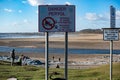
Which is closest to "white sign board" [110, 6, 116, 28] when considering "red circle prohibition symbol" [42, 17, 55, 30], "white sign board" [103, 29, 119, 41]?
"white sign board" [103, 29, 119, 41]

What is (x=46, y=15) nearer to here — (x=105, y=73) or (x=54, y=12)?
(x=54, y=12)

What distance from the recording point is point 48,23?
498 inches

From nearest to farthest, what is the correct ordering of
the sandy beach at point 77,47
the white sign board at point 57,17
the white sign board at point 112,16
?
the white sign board at point 57,17, the white sign board at point 112,16, the sandy beach at point 77,47

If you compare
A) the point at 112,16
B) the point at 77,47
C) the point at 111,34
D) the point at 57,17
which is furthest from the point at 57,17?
the point at 77,47

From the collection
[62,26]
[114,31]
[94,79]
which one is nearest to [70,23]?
[62,26]

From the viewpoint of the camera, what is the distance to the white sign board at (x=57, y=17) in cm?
1258

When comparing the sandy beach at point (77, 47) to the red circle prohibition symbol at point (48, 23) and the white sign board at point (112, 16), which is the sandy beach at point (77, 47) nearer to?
the white sign board at point (112, 16)

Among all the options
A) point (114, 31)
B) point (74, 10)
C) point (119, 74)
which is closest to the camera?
point (74, 10)

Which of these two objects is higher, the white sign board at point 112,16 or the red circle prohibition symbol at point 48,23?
the white sign board at point 112,16

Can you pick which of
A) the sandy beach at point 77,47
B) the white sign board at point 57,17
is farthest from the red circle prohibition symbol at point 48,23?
the sandy beach at point 77,47

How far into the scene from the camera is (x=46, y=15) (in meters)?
12.7

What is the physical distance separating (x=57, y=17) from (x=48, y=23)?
33 cm

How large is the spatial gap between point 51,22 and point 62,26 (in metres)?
0.35

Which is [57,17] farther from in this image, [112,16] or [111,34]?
[111,34]
